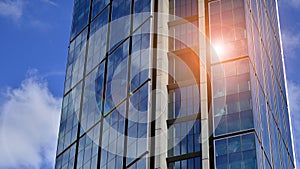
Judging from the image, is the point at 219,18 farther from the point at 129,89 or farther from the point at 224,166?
the point at 224,166

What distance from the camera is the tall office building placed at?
199ft

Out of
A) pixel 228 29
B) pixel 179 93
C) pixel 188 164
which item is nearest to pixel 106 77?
pixel 179 93

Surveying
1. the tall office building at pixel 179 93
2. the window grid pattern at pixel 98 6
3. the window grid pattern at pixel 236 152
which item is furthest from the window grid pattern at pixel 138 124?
the window grid pattern at pixel 98 6

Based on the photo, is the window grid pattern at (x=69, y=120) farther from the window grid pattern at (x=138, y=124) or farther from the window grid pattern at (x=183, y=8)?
the window grid pattern at (x=183, y=8)

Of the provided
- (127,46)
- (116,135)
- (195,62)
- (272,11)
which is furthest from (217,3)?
(272,11)

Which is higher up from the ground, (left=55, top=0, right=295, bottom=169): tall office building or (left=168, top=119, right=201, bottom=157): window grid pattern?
(left=55, top=0, right=295, bottom=169): tall office building

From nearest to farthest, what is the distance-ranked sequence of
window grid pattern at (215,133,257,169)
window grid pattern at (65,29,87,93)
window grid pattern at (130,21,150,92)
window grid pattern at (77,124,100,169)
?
window grid pattern at (215,133,257,169) → window grid pattern at (130,21,150,92) → window grid pattern at (77,124,100,169) → window grid pattern at (65,29,87,93)

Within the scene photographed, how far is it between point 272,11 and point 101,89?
93.1 feet

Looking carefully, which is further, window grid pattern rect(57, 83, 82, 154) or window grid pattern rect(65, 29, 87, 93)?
window grid pattern rect(65, 29, 87, 93)

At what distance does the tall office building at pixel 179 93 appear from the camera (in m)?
60.5

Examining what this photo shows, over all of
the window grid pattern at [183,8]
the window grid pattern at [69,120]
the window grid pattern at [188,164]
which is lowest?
the window grid pattern at [188,164]

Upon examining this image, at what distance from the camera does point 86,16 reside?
90.4 metres

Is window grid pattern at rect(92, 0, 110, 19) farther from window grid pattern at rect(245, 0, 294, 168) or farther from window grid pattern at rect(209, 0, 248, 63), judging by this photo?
window grid pattern at rect(209, 0, 248, 63)

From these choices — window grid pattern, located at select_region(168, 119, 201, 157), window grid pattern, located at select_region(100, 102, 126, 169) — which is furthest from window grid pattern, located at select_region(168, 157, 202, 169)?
window grid pattern, located at select_region(100, 102, 126, 169)
